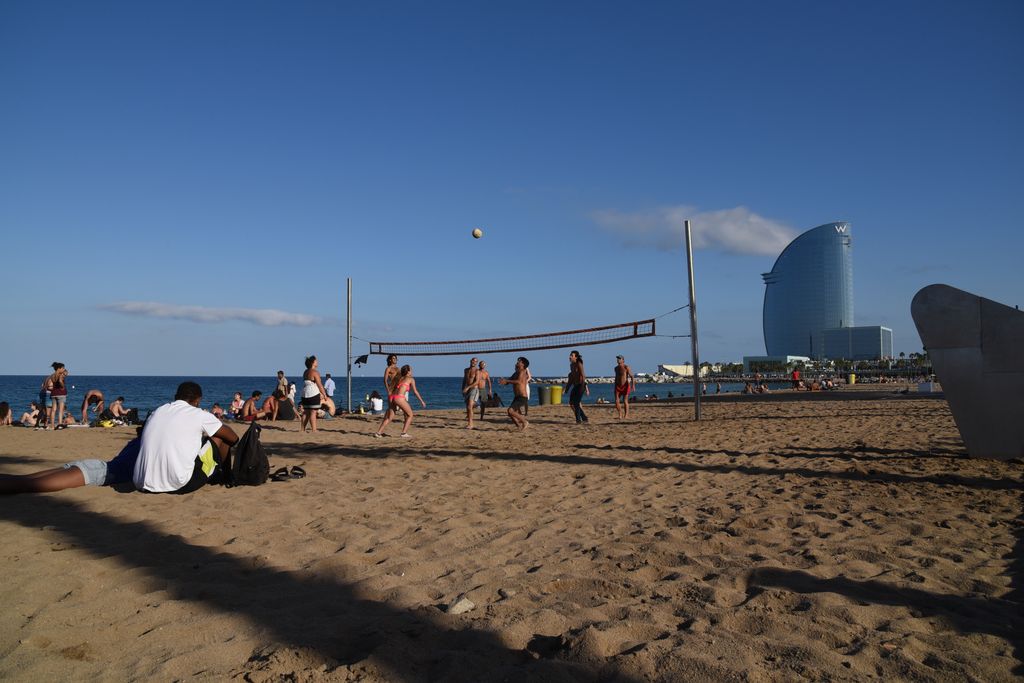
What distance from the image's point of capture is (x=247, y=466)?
19.5ft

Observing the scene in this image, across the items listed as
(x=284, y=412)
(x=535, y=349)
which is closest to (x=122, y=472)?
(x=284, y=412)

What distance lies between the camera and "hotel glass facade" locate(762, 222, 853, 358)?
505ft

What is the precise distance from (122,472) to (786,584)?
5.46 metres

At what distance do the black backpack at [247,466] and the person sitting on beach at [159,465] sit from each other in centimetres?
24

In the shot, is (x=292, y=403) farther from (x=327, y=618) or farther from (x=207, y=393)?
(x=207, y=393)

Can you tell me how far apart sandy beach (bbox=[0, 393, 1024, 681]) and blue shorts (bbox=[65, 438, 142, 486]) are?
0.46 ft

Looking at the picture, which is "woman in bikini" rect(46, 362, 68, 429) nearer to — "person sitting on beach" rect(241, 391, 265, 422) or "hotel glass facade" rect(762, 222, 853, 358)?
"person sitting on beach" rect(241, 391, 265, 422)

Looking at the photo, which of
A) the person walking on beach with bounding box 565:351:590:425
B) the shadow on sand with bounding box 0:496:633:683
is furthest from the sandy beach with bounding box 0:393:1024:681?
the person walking on beach with bounding box 565:351:590:425

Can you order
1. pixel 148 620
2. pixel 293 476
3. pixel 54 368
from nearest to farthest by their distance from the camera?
pixel 148 620 → pixel 293 476 → pixel 54 368

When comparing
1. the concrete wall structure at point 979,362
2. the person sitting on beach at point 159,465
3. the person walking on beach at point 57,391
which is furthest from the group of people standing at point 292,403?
the concrete wall structure at point 979,362

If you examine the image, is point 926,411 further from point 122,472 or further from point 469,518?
point 122,472

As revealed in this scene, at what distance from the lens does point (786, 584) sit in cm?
316

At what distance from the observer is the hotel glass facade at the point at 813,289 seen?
15388 centimetres

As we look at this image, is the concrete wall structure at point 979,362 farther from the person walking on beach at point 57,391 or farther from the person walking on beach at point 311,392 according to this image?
the person walking on beach at point 57,391
